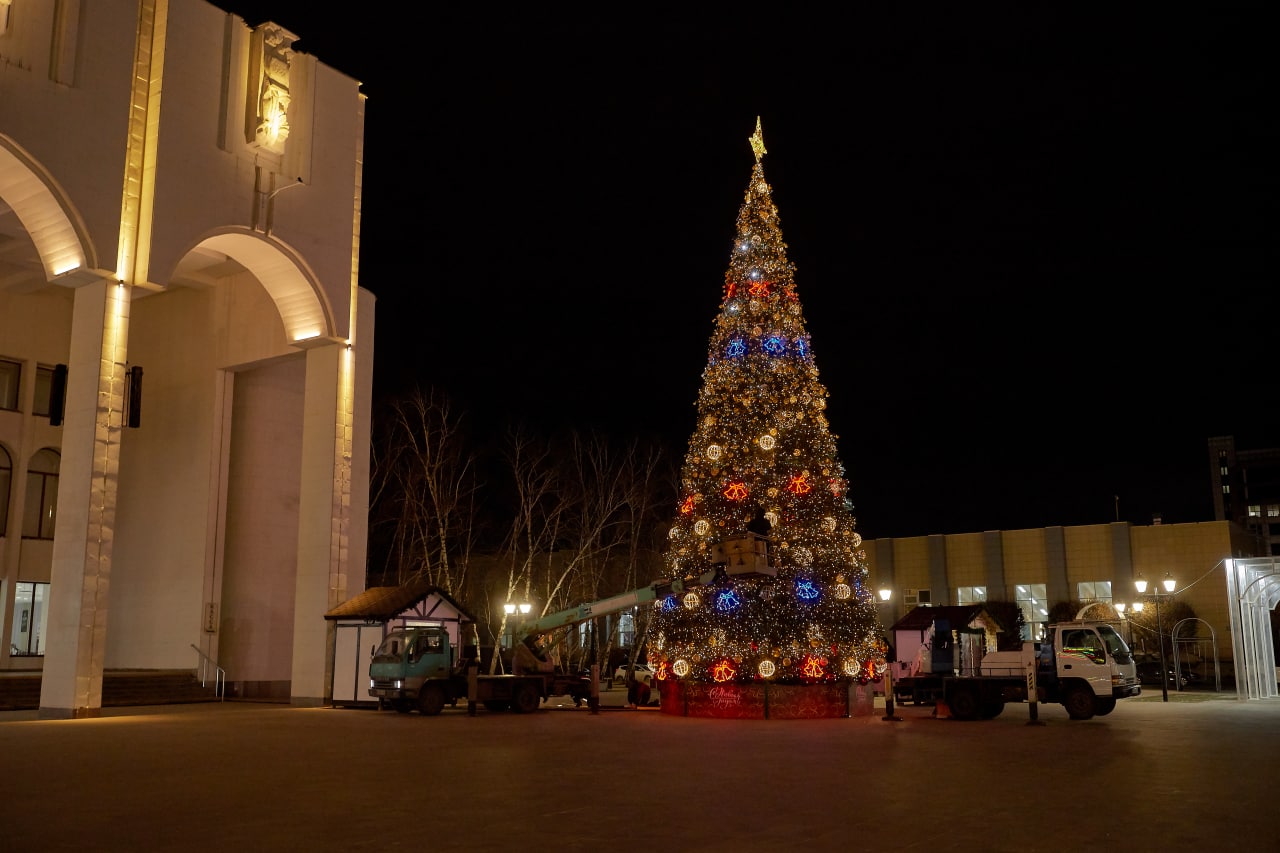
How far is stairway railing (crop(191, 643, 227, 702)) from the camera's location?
101 feet

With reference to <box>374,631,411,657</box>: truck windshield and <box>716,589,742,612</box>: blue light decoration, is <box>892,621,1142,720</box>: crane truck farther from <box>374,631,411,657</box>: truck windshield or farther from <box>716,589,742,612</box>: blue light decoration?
<box>374,631,411,657</box>: truck windshield

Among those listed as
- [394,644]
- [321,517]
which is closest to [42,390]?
[321,517]

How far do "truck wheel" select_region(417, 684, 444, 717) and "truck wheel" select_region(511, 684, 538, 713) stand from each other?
75.6 inches

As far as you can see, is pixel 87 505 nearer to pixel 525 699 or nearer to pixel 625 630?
pixel 525 699

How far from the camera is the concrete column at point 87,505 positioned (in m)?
22.7

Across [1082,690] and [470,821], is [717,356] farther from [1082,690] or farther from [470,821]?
[470,821]

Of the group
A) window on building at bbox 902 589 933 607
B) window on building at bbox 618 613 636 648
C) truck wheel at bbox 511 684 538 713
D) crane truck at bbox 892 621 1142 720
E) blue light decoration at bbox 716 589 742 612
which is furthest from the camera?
window on building at bbox 902 589 933 607

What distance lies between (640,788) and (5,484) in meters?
28.2

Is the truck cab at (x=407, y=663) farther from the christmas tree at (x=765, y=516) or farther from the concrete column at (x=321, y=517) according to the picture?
the christmas tree at (x=765, y=516)

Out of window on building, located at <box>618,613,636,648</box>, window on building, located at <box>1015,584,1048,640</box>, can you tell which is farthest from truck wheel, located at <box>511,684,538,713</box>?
window on building, located at <box>1015,584,1048,640</box>

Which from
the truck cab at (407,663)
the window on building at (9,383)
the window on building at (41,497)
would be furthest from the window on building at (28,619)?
the truck cab at (407,663)

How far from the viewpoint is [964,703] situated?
77.4 ft

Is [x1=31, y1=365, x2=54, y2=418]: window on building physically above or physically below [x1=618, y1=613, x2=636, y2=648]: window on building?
above

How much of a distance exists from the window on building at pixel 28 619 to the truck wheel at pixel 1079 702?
2842 cm
